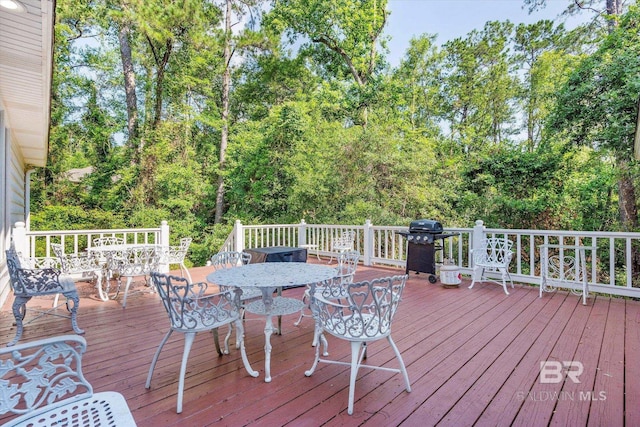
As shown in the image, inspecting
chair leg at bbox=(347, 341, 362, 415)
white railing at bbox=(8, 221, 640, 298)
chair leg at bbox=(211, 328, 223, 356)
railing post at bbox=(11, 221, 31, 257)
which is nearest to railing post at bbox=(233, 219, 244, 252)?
white railing at bbox=(8, 221, 640, 298)

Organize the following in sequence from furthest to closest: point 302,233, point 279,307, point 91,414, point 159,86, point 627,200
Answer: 1. point 159,86
2. point 302,233
3. point 627,200
4. point 279,307
5. point 91,414

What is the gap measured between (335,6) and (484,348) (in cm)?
1357

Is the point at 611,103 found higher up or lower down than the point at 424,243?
higher up

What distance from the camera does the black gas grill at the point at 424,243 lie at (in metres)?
5.43

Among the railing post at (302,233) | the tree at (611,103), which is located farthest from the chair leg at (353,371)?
the tree at (611,103)

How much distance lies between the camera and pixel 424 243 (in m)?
5.52

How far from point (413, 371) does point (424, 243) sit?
130 inches

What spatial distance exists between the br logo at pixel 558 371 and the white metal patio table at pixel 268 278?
1.72 metres

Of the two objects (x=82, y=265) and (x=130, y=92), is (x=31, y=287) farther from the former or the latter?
(x=130, y=92)

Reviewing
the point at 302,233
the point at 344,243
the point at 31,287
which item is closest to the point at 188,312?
the point at 31,287

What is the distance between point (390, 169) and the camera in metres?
9.99

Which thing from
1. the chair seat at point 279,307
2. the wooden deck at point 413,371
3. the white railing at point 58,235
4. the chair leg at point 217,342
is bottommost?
the wooden deck at point 413,371

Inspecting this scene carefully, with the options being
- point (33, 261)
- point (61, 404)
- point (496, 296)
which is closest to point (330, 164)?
point (496, 296)

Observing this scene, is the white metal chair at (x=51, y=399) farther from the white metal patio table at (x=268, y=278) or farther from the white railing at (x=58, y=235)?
the white railing at (x=58, y=235)
